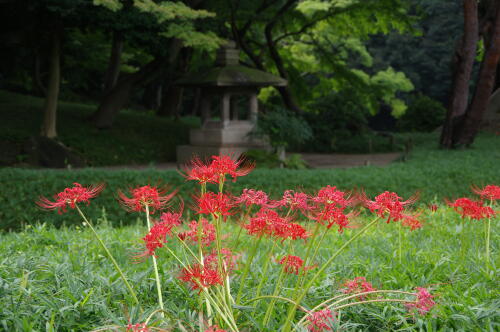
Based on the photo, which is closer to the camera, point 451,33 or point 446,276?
point 446,276

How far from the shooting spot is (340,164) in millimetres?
14641

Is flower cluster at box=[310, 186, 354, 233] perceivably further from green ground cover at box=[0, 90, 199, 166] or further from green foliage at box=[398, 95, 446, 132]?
green foliage at box=[398, 95, 446, 132]

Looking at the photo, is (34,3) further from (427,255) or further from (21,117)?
(427,255)

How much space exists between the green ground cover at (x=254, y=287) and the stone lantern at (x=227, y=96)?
9642 millimetres

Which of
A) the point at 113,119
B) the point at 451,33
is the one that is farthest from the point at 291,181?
the point at 451,33

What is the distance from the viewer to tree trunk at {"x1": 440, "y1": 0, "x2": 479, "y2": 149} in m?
12.6

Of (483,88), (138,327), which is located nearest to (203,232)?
(138,327)

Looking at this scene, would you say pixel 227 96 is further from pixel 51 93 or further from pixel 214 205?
pixel 214 205

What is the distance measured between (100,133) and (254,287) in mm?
14171

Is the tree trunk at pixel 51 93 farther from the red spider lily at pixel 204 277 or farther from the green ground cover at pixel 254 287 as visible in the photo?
the red spider lily at pixel 204 277

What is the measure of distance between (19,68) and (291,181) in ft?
45.2

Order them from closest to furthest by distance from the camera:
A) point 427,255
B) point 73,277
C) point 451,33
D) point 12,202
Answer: point 73,277 → point 427,255 → point 12,202 → point 451,33

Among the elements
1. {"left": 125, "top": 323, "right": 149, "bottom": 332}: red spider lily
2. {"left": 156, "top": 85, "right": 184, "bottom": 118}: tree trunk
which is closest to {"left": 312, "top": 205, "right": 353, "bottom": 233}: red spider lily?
{"left": 125, "top": 323, "right": 149, "bottom": 332}: red spider lily

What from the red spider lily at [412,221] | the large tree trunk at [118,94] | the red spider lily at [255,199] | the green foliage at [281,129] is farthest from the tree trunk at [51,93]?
the red spider lily at [255,199]
